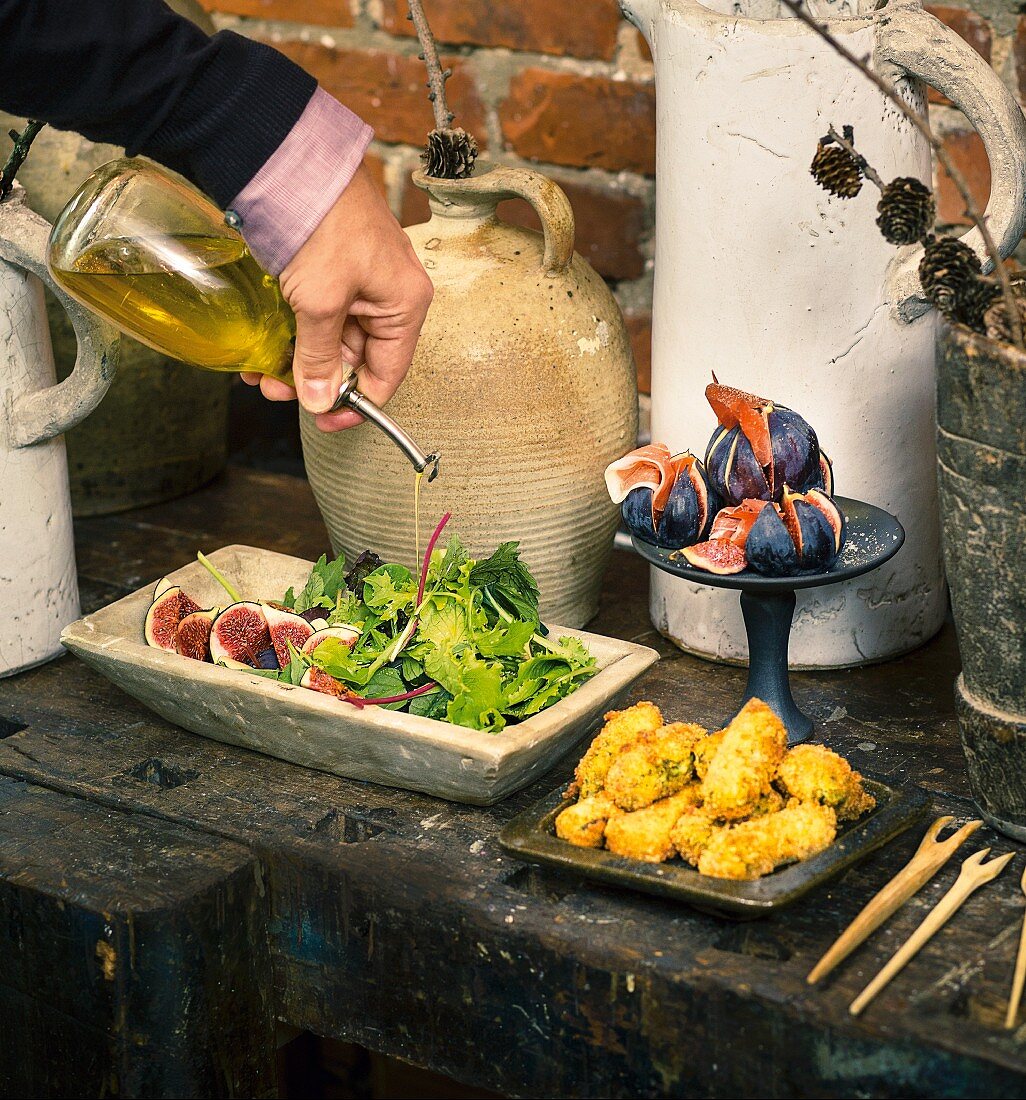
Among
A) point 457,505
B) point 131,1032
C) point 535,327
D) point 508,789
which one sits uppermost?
point 535,327

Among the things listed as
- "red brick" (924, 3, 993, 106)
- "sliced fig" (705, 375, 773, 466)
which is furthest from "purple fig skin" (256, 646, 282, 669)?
"red brick" (924, 3, 993, 106)

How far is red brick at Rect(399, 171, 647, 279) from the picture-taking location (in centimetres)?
157

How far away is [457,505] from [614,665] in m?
0.19

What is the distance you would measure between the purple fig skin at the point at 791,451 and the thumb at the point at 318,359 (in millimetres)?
289

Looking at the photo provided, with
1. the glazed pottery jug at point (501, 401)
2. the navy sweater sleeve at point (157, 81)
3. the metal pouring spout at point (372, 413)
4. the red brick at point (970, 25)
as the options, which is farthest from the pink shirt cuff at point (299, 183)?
the red brick at point (970, 25)

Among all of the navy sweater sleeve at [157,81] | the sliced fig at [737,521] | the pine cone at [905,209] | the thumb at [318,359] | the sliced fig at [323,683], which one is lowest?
the sliced fig at [323,683]

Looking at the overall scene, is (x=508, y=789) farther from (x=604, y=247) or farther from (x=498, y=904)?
(x=604, y=247)

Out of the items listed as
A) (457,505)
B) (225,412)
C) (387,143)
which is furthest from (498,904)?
(387,143)

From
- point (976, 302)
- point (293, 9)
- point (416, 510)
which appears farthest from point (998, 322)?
point (293, 9)

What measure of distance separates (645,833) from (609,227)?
87 cm

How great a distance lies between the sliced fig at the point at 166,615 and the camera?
112cm

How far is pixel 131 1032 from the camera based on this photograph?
0.93m

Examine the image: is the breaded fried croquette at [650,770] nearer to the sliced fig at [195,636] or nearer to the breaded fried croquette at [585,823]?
the breaded fried croquette at [585,823]

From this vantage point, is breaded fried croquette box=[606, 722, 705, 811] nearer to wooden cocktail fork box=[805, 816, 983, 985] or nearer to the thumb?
wooden cocktail fork box=[805, 816, 983, 985]
